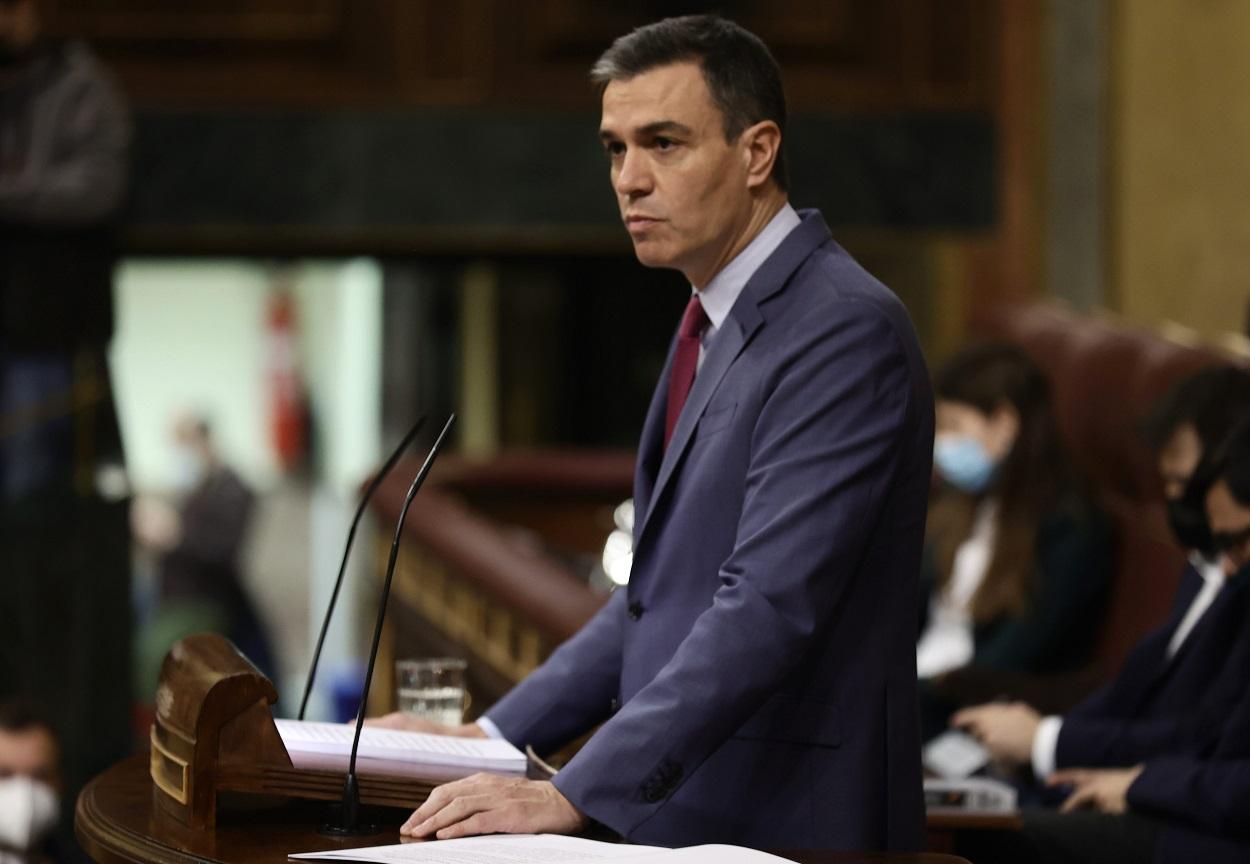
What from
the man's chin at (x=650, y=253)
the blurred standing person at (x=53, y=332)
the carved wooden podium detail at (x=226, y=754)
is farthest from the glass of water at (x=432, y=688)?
the blurred standing person at (x=53, y=332)

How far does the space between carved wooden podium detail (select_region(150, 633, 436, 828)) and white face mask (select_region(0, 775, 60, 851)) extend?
152 centimetres

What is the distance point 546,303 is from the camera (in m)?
8.57

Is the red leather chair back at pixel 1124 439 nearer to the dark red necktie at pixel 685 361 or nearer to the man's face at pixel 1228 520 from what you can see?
the man's face at pixel 1228 520

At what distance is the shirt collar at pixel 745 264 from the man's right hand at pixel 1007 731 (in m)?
1.37

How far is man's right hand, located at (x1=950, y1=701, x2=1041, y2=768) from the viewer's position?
333cm

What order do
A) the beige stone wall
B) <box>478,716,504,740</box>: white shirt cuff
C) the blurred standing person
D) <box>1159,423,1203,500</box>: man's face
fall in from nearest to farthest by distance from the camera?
<box>478,716,504,740</box>: white shirt cuff → <box>1159,423,1203,500</box>: man's face → the blurred standing person → the beige stone wall

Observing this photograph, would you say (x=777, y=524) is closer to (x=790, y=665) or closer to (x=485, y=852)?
(x=790, y=665)

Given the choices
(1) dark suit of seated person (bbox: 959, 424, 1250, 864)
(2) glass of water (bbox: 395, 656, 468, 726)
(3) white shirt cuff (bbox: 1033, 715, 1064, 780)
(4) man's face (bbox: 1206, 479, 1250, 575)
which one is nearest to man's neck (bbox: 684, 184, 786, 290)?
(2) glass of water (bbox: 395, 656, 468, 726)

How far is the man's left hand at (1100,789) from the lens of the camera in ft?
9.64

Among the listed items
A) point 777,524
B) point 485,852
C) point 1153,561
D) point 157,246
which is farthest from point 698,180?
point 157,246

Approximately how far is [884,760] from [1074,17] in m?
5.85

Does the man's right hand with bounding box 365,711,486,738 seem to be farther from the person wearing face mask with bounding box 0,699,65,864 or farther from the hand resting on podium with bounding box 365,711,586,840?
the person wearing face mask with bounding box 0,699,65,864

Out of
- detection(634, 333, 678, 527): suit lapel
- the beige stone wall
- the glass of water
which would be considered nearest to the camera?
detection(634, 333, 678, 527): suit lapel

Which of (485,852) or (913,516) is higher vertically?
(913,516)
